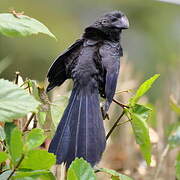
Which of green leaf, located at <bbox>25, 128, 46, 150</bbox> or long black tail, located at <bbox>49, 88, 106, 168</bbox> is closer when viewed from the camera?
green leaf, located at <bbox>25, 128, 46, 150</bbox>

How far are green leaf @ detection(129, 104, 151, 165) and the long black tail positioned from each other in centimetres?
16

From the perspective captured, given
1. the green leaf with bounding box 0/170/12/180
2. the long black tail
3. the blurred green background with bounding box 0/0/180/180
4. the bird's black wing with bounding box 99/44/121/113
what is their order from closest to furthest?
1. the green leaf with bounding box 0/170/12/180
2. the long black tail
3. the bird's black wing with bounding box 99/44/121/113
4. the blurred green background with bounding box 0/0/180/180

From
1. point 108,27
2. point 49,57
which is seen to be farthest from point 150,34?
point 108,27

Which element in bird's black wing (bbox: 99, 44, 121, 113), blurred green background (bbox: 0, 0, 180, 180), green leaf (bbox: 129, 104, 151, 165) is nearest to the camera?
green leaf (bbox: 129, 104, 151, 165)

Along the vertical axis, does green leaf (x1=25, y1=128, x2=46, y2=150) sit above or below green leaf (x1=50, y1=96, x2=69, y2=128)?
above

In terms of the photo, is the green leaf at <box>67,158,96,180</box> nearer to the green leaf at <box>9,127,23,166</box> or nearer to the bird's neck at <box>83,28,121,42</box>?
the green leaf at <box>9,127,23,166</box>

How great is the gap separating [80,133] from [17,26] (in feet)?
1.89

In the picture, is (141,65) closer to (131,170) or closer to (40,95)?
(131,170)

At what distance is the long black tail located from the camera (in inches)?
52.9

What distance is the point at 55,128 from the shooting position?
1340mm

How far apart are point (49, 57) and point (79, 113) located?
531cm

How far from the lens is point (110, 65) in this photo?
1934 mm

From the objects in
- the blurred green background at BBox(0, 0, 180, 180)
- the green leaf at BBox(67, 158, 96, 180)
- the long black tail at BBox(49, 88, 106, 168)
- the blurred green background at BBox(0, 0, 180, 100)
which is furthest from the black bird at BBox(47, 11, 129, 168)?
the blurred green background at BBox(0, 0, 180, 100)

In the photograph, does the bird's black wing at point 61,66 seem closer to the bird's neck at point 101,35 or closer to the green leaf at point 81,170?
the bird's neck at point 101,35
